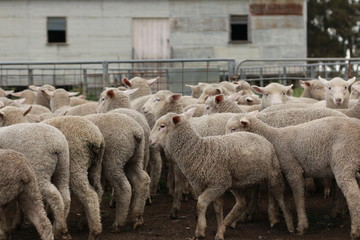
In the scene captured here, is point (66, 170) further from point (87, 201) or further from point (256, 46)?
point (256, 46)

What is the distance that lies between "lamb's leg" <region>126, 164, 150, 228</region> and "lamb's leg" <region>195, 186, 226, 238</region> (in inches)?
37.1

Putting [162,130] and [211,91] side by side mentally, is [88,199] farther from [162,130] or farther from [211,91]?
[211,91]

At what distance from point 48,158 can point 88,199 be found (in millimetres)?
623

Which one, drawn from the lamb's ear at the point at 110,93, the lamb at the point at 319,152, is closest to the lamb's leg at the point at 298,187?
the lamb at the point at 319,152

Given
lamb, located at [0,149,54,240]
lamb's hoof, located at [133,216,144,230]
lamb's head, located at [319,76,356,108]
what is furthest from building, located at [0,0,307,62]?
lamb, located at [0,149,54,240]

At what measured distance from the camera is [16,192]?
645 cm

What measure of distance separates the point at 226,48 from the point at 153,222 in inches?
800

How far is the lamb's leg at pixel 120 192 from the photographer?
7.91 metres

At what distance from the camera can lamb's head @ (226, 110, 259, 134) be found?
813 centimetres

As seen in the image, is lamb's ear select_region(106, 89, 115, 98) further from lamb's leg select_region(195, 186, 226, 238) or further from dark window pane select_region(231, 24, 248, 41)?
dark window pane select_region(231, 24, 248, 41)

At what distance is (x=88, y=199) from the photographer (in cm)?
726

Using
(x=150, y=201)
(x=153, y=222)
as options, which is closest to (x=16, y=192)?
(x=153, y=222)

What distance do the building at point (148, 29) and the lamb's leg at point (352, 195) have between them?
2061 cm

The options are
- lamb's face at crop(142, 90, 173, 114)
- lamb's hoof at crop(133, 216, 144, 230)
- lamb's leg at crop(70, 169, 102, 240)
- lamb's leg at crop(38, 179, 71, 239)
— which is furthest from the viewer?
lamb's face at crop(142, 90, 173, 114)
